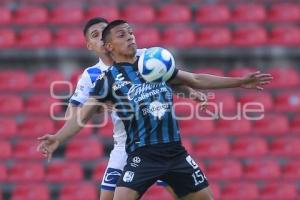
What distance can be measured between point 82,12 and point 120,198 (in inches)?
222

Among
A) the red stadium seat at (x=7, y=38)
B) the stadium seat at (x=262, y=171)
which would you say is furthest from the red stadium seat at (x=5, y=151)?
the stadium seat at (x=262, y=171)

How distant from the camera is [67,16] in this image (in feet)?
37.6

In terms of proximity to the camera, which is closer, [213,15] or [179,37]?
[179,37]

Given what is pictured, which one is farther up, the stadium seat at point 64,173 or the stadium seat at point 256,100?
the stadium seat at point 256,100

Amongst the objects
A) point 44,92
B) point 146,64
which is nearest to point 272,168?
point 44,92

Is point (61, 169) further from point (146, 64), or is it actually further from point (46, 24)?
point (146, 64)

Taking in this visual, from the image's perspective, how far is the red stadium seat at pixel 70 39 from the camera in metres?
11.0

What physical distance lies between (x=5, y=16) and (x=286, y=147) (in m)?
3.93

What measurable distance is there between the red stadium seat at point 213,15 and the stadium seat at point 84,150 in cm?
228

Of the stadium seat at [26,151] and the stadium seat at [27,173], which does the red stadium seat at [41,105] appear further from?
the stadium seat at [27,173]

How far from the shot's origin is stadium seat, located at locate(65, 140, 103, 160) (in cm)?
1031

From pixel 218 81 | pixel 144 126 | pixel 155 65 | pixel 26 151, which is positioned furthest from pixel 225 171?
pixel 155 65

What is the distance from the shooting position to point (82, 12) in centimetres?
1155

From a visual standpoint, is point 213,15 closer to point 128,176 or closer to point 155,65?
point 155,65
